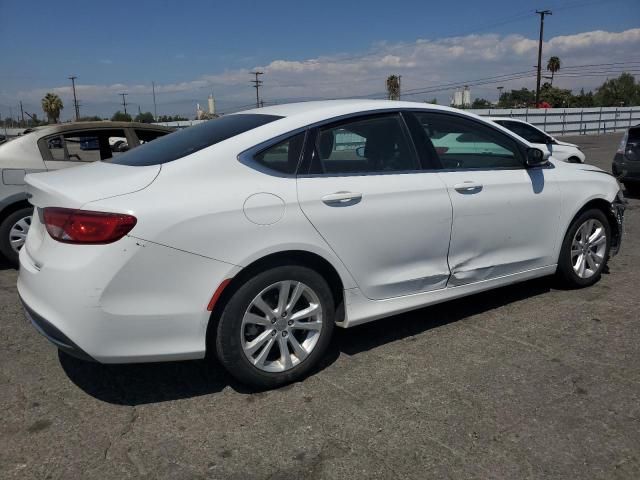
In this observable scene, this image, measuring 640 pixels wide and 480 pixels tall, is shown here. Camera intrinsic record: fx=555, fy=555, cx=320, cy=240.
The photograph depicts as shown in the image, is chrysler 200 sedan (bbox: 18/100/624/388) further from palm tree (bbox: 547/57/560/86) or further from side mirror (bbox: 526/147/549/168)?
palm tree (bbox: 547/57/560/86)

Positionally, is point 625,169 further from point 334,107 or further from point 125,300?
point 125,300

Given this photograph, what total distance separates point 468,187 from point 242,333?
187 centimetres

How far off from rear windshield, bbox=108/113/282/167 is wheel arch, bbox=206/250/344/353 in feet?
2.42

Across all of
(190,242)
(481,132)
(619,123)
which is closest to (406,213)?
(481,132)

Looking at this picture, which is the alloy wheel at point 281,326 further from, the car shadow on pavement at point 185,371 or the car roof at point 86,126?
the car roof at point 86,126

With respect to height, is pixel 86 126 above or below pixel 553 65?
below

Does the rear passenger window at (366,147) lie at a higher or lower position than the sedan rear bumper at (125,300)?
higher

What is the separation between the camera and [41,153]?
5.95 m

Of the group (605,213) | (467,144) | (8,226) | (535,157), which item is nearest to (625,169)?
(605,213)

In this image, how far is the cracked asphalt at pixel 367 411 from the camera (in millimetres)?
2510

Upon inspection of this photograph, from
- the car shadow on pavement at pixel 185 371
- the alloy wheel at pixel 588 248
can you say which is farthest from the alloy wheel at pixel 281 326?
the alloy wheel at pixel 588 248

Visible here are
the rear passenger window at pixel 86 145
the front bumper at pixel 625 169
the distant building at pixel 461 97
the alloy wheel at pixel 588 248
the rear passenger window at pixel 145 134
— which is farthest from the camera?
the distant building at pixel 461 97

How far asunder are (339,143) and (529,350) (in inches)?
72.5

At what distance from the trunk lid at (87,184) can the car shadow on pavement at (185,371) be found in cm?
109
